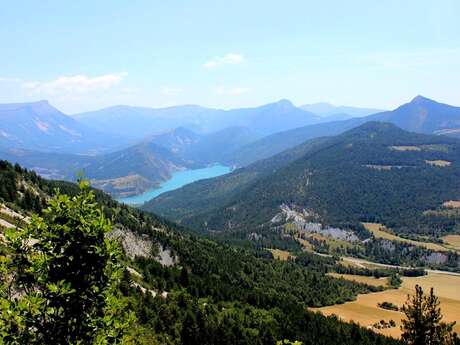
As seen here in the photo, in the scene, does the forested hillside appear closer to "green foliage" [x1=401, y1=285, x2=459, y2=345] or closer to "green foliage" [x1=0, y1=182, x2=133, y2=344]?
"green foliage" [x1=401, y1=285, x2=459, y2=345]

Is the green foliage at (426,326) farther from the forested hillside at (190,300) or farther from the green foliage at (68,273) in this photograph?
the green foliage at (68,273)

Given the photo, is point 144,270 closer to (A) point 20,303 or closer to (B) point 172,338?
(B) point 172,338

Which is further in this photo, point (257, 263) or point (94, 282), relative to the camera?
point (257, 263)

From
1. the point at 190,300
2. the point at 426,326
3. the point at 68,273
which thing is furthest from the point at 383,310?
the point at 68,273

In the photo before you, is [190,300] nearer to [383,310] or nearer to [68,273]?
[68,273]

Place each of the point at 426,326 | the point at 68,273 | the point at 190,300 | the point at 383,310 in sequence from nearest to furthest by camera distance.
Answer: the point at 68,273, the point at 426,326, the point at 190,300, the point at 383,310

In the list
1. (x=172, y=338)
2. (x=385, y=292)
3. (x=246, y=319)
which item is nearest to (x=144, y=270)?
(x=246, y=319)

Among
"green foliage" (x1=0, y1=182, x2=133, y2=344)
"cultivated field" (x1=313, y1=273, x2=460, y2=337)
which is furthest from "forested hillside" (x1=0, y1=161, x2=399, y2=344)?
"green foliage" (x1=0, y1=182, x2=133, y2=344)

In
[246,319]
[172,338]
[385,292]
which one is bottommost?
[385,292]
